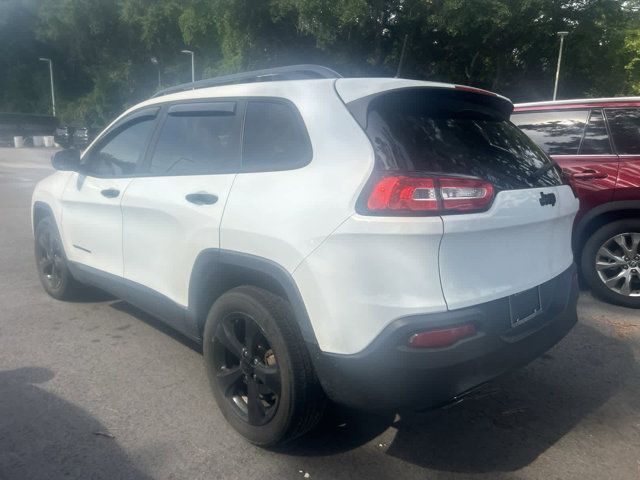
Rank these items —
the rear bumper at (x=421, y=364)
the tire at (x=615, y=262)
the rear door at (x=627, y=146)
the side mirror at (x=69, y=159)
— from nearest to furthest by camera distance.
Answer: the rear bumper at (x=421, y=364), the side mirror at (x=69, y=159), the rear door at (x=627, y=146), the tire at (x=615, y=262)

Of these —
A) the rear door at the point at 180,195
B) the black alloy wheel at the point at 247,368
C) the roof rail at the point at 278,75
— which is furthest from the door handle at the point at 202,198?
the roof rail at the point at 278,75

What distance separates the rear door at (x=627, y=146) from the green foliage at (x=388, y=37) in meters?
21.6

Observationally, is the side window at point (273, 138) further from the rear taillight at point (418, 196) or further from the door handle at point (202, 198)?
the rear taillight at point (418, 196)

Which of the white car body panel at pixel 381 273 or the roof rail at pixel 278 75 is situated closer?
the white car body panel at pixel 381 273

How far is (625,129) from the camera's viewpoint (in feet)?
16.8

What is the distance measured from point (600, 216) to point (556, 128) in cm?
93

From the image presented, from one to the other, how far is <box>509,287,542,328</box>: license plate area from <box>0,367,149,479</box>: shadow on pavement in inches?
73.4

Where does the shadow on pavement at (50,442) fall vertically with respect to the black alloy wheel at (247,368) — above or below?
below

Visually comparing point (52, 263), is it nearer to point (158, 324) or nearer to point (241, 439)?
point (158, 324)

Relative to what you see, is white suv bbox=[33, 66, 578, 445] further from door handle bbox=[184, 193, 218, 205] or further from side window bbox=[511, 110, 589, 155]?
side window bbox=[511, 110, 589, 155]

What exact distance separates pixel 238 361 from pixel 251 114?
133cm

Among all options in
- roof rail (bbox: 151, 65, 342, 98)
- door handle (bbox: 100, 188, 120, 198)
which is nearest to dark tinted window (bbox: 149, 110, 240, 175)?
roof rail (bbox: 151, 65, 342, 98)

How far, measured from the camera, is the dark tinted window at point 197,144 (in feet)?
10.5

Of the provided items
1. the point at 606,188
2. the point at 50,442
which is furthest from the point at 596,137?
Result: the point at 50,442
